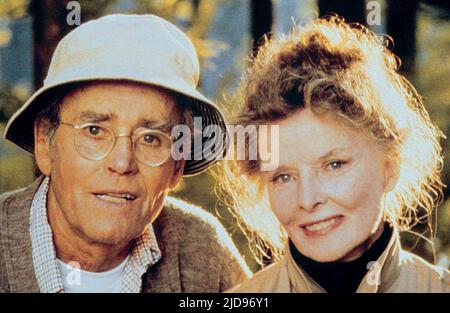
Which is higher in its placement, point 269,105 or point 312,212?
point 269,105

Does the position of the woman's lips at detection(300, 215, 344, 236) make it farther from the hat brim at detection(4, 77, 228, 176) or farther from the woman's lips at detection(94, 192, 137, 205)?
the woman's lips at detection(94, 192, 137, 205)

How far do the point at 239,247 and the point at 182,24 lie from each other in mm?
753

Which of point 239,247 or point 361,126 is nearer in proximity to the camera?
point 361,126

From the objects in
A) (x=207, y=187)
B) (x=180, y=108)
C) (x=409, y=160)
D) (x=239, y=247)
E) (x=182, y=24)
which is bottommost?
(x=239, y=247)

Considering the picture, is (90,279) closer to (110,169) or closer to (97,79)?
(110,169)

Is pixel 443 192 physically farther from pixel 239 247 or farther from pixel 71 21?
pixel 71 21

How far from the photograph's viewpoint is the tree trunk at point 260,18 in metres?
2.52

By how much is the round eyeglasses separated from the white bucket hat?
0.14m

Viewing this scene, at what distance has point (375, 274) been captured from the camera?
2.19 meters

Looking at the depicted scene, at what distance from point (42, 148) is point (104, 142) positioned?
0.23 meters

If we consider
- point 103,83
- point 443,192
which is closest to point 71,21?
point 103,83

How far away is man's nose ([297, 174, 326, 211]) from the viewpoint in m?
2.17

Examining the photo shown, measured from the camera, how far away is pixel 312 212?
2178 mm
